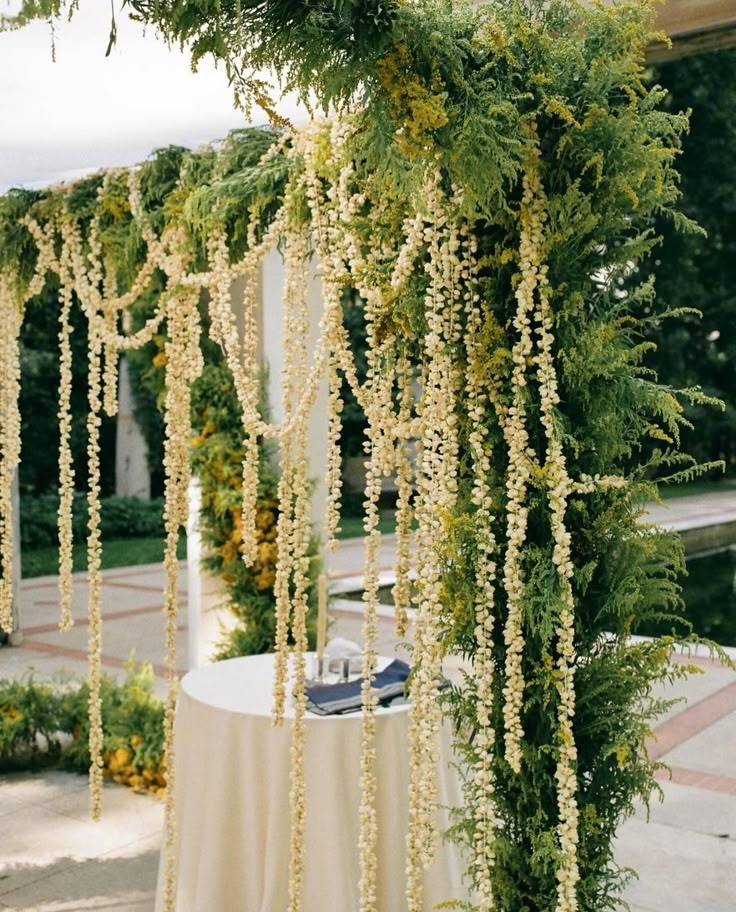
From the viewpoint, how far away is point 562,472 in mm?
2023

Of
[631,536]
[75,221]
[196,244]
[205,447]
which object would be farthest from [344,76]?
[205,447]

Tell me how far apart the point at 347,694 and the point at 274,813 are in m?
0.40

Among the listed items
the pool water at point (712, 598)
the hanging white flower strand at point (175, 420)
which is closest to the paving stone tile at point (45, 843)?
the hanging white flower strand at point (175, 420)

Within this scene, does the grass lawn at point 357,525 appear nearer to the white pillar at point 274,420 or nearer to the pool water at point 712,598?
the pool water at point 712,598

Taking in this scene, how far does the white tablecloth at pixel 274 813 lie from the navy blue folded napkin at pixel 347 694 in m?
0.06

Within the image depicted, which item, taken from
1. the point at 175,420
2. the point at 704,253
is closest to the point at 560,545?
the point at 175,420

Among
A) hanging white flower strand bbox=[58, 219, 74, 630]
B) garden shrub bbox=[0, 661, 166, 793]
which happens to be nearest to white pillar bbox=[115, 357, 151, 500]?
garden shrub bbox=[0, 661, 166, 793]

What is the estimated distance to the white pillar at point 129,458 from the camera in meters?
18.9

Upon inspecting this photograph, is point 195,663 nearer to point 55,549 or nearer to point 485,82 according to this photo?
point 485,82

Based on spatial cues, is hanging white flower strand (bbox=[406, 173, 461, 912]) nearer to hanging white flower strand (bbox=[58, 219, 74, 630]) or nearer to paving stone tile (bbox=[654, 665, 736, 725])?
hanging white flower strand (bbox=[58, 219, 74, 630])

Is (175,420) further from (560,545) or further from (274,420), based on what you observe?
(560,545)

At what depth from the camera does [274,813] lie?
2879 mm

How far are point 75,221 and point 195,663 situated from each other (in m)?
2.21

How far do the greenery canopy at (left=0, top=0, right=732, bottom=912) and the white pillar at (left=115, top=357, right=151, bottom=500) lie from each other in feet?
56.0
